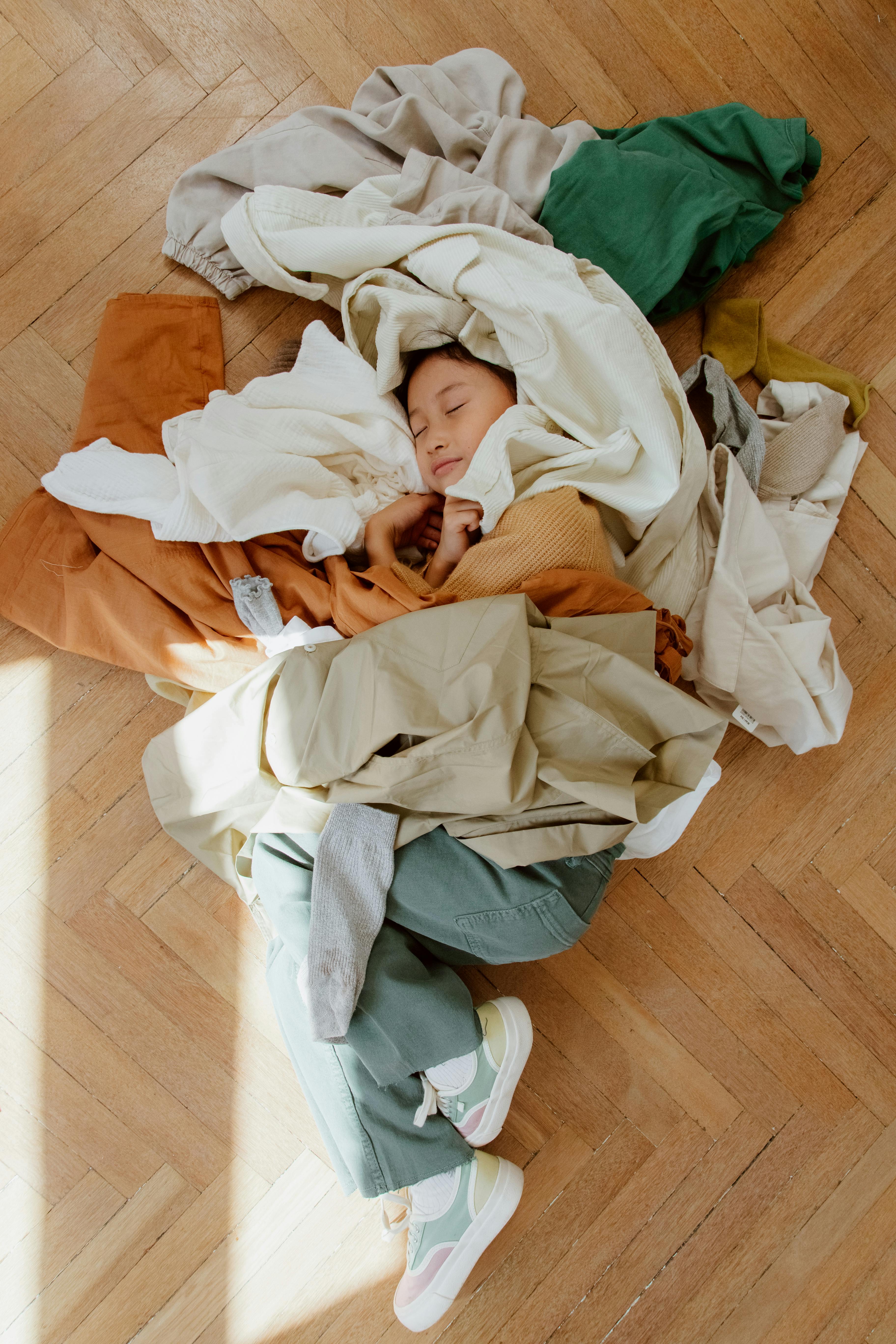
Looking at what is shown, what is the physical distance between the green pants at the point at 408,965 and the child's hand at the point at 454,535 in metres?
0.34

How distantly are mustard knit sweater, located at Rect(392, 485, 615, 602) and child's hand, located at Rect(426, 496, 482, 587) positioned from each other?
0.04 meters

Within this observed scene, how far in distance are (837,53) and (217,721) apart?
1.31m

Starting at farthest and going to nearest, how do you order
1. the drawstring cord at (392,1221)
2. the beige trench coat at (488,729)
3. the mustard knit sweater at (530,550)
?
1. the drawstring cord at (392,1221)
2. the mustard knit sweater at (530,550)
3. the beige trench coat at (488,729)

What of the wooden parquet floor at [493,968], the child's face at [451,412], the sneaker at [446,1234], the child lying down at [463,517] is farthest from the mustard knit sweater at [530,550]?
the sneaker at [446,1234]

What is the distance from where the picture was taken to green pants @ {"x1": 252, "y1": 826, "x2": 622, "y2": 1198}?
958 millimetres

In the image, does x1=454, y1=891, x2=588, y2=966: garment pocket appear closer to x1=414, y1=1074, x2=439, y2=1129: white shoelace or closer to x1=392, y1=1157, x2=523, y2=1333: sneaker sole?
x1=414, y1=1074, x2=439, y2=1129: white shoelace

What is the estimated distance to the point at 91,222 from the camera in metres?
1.17

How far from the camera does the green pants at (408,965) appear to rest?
3.14 feet

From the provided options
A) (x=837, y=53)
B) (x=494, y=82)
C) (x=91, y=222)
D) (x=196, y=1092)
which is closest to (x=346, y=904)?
(x=196, y=1092)

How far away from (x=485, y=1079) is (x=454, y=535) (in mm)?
692

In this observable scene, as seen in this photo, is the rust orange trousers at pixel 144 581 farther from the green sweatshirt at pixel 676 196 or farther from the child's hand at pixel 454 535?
the green sweatshirt at pixel 676 196

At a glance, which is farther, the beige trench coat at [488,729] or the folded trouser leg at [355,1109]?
the folded trouser leg at [355,1109]

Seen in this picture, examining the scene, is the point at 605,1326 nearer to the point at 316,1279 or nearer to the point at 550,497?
the point at 316,1279

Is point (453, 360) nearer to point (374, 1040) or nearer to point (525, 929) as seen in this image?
point (525, 929)
